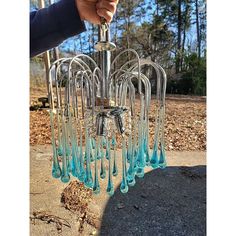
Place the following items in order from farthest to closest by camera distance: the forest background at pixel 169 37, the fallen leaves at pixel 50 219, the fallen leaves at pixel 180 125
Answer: the fallen leaves at pixel 180 125 < the forest background at pixel 169 37 < the fallen leaves at pixel 50 219

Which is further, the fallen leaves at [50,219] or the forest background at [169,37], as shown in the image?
the forest background at [169,37]

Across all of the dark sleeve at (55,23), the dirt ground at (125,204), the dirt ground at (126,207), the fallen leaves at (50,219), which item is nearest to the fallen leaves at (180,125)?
the dirt ground at (125,204)

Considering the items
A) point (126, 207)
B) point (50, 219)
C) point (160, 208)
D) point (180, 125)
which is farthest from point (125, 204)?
point (180, 125)

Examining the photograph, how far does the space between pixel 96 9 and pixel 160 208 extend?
3.29 feet

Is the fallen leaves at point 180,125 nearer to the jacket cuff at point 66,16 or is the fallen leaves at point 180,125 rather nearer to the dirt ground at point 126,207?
the dirt ground at point 126,207

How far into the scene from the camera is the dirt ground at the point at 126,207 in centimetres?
108

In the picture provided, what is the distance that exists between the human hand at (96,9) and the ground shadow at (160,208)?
2.95 feet

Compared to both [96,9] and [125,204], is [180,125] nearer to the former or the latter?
[125,204]

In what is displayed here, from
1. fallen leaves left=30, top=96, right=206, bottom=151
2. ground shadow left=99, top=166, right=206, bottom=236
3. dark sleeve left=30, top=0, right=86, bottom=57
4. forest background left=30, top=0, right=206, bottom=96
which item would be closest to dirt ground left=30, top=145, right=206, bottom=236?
ground shadow left=99, top=166, right=206, bottom=236

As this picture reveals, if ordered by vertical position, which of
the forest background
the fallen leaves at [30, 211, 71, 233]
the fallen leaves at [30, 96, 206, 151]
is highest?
the forest background

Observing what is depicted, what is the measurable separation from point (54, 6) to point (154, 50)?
4.22 feet

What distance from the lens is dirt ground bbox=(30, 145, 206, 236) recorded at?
1.08 m

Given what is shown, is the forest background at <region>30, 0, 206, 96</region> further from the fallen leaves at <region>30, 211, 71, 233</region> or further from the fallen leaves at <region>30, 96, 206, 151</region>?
the fallen leaves at <region>30, 211, 71, 233</region>
